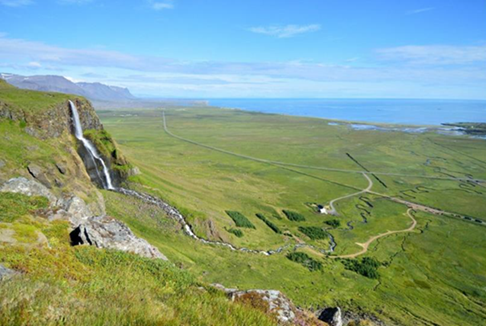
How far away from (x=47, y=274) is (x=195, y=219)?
32280 mm

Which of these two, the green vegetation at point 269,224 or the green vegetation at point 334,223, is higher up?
the green vegetation at point 269,224

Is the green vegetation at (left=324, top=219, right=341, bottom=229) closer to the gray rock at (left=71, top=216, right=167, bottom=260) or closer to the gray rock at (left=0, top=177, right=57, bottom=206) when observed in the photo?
the gray rock at (left=71, top=216, right=167, bottom=260)

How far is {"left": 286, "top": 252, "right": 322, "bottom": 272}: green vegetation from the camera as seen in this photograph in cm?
4225

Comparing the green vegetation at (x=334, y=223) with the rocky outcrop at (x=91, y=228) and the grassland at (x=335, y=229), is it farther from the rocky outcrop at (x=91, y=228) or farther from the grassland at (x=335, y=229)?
the rocky outcrop at (x=91, y=228)

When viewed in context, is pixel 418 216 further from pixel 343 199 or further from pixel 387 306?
pixel 387 306

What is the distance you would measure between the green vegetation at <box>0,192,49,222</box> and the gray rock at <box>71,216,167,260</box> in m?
3.31

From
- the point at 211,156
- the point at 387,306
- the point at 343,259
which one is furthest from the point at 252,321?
the point at 211,156

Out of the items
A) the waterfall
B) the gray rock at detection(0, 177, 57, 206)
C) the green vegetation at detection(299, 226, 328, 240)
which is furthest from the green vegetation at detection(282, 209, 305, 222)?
the gray rock at detection(0, 177, 57, 206)

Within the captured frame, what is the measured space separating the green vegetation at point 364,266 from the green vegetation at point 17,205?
128 ft

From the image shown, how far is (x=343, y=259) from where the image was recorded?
155 ft

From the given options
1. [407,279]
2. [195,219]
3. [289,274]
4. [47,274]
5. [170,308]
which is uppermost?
[170,308]

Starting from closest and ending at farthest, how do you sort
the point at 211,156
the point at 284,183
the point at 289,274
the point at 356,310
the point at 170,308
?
the point at 170,308, the point at 356,310, the point at 289,274, the point at 284,183, the point at 211,156

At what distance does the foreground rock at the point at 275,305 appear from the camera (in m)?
12.8

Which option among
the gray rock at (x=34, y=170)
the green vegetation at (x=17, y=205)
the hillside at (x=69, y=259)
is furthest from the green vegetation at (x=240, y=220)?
the green vegetation at (x=17, y=205)
